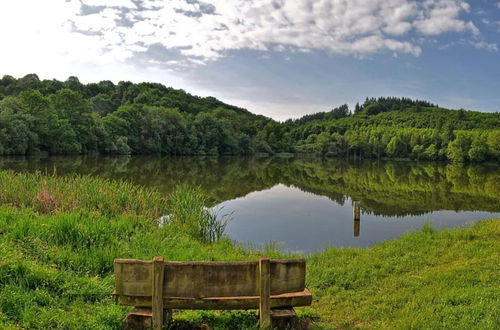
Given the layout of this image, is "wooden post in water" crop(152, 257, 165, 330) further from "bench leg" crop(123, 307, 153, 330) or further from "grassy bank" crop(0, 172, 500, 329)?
"grassy bank" crop(0, 172, 500, 329)

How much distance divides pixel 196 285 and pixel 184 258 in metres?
3.84

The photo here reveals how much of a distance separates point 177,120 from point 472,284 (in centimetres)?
9203

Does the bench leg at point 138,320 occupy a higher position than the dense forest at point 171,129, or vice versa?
the dense forest at point 171,129

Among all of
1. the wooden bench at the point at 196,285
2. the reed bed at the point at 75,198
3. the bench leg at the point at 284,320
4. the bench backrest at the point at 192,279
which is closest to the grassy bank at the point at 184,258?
the reed bed at the point at 75,198

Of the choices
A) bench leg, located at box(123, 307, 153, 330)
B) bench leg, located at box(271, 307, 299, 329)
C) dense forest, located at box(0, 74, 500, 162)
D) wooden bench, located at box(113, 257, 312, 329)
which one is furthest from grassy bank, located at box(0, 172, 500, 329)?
dense forest, located at box(0, 74, 500, 162)

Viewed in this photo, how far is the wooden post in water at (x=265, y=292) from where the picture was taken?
440cm

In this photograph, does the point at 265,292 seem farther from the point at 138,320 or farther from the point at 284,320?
the point at 138,320

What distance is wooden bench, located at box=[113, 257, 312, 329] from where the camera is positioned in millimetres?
4346

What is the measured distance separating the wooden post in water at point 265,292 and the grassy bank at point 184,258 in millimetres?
447

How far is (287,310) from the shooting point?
15.4 ft

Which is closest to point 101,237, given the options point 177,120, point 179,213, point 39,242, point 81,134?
point 39,242

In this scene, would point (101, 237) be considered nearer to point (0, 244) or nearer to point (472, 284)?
point (0, 244)

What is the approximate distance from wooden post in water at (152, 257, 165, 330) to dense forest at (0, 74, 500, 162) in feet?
178

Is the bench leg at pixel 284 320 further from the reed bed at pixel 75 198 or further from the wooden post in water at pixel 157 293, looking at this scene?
the reed bed at pixel 75 198
